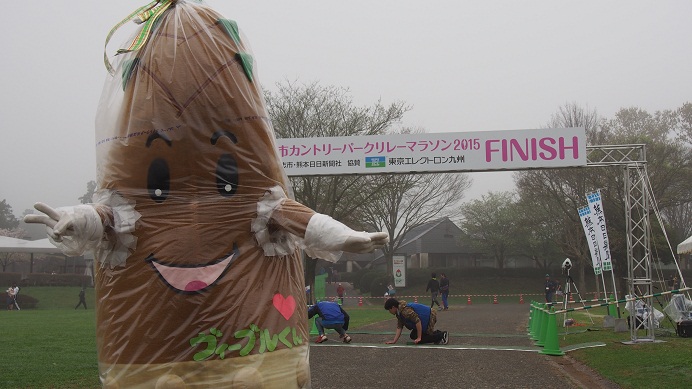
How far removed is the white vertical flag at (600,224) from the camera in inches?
695

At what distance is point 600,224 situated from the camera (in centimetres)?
1791

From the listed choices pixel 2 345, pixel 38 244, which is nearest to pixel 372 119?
pixel 2 345

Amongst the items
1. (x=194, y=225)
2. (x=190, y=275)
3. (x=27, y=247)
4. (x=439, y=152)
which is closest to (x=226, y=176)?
(x=194, y=225)

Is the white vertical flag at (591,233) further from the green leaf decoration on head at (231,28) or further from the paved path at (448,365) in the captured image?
the green leaf decoration on head at (231,28)

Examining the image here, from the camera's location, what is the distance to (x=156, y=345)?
12.0 feet

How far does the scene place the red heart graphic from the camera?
3.89 meters

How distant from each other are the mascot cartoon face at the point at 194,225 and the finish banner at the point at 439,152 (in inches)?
392

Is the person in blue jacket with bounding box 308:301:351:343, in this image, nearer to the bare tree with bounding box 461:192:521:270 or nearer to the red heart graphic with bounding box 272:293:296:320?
the red heart graphic with bounding box 272:293:296:320

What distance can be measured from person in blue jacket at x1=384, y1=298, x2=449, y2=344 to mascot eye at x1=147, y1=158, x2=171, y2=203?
387 inches

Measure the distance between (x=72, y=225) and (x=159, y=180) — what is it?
21.6 inches

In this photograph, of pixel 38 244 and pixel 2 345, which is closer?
pixel 2 345

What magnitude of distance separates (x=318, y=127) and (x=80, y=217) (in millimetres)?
23769

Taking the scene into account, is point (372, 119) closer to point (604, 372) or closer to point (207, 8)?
point (604, 372)

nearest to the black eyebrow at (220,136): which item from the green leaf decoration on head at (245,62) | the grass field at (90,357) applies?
the green leaf decoration on head at (245,62)
